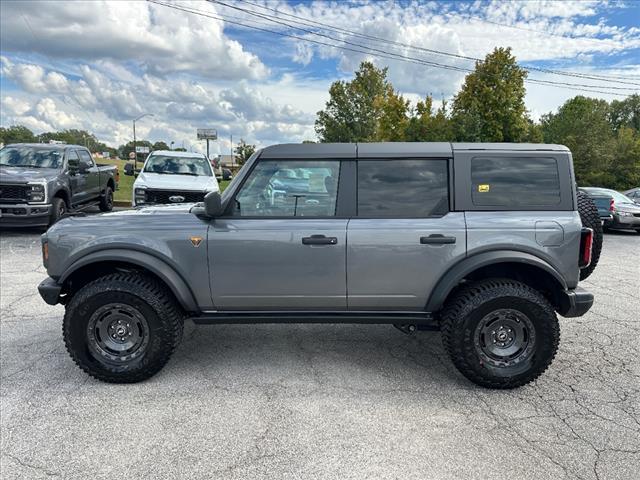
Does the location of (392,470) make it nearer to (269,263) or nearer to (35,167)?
(269,263)

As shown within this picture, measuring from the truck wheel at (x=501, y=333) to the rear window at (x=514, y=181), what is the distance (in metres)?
0.63

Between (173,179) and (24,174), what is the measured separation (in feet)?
9.28

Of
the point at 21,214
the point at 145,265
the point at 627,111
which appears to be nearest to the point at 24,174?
the point at 21,214

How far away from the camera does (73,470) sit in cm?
244

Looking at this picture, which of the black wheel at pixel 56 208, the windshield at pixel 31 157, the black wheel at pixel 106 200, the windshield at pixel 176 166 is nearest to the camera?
the black wheel at pixel 56 208

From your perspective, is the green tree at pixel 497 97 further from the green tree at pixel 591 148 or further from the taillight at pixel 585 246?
the taillight at pixel 585 246

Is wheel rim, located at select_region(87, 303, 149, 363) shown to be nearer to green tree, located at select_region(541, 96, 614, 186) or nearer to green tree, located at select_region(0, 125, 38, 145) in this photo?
green tree, located at select_region(541, 96, 614, 186)

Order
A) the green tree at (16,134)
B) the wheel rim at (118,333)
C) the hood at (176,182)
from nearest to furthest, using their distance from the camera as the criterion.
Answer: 1. the wheel rim at (118,333)
2. the hood at (176,182)
3. the green tree at (16,134)

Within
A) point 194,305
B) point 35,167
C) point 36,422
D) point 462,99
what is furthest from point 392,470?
point 462,99

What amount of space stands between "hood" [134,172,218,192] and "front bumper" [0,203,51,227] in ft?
6.20

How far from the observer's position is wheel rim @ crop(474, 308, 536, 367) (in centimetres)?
333

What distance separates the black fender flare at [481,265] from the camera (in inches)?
128

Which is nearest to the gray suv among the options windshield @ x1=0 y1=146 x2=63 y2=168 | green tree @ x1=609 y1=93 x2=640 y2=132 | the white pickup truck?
the white pickup truck

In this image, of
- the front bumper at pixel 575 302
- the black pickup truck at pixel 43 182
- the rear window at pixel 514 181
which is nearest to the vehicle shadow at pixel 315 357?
the front bumper at pixel 575 302
